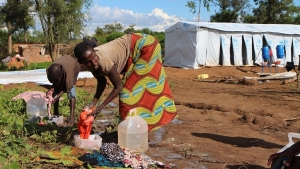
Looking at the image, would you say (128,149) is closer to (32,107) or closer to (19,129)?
(19,129)

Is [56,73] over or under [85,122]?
over

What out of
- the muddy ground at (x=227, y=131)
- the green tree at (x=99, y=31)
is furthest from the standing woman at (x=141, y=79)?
the green tree at (x=99, y=31)

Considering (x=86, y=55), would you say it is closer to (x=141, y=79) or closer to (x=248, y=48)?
(x=141, y=79)

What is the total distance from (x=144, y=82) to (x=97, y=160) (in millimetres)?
925

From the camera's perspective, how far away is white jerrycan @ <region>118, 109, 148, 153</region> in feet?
12.2

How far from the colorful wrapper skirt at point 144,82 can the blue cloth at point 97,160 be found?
0.59 m

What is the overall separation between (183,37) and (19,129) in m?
13.1

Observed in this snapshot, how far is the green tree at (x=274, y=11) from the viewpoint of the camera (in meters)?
29.0

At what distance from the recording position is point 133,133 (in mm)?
3725

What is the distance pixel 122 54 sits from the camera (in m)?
3.66

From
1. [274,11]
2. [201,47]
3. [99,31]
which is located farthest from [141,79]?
[99,31]

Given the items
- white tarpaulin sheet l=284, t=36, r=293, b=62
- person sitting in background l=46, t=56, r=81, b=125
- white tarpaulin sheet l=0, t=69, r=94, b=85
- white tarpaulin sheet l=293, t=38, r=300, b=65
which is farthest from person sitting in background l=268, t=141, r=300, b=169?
white tarpaulin sheet l=293, t=38, r=300, b=65

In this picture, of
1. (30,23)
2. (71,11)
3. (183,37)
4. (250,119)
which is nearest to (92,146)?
(250,119)

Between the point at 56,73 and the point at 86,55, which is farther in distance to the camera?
the point at 56,73
